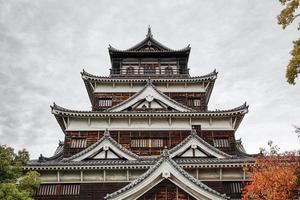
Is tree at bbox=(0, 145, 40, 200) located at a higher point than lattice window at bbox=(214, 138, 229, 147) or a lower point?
lower

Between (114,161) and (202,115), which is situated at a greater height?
(202,115)

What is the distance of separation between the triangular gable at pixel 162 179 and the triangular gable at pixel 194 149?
5.80 metres

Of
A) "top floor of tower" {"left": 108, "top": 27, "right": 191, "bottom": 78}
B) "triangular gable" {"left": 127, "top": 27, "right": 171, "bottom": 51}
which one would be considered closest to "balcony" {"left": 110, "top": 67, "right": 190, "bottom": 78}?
"top floor of tower" {"left": 108, "top": 27, "right": 191, "bottom": 78}

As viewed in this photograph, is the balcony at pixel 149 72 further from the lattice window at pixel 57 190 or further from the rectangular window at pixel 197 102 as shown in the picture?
the lattice window at pixel 57 190

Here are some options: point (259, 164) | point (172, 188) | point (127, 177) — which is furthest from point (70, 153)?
point (259, 164)

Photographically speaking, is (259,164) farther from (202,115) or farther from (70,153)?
(70,153)

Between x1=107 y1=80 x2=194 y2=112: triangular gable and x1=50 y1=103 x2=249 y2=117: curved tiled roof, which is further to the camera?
x1=107 y1=80 x2=194 y2=112: triangular gable

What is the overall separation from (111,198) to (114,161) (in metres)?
5.66

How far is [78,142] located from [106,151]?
308 cm

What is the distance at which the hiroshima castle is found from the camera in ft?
51.4

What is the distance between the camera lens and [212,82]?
90.0 ft

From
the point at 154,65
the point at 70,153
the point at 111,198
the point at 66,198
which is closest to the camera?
the point at 111,198

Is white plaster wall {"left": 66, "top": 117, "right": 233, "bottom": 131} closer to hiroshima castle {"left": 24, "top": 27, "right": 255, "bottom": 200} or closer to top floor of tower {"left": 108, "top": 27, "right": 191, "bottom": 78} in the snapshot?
hiroshima castle {"left": 24, "top": 27, "right": 255, "bottom": 200}

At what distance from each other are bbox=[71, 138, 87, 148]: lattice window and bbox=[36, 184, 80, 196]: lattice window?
4.06 metres
